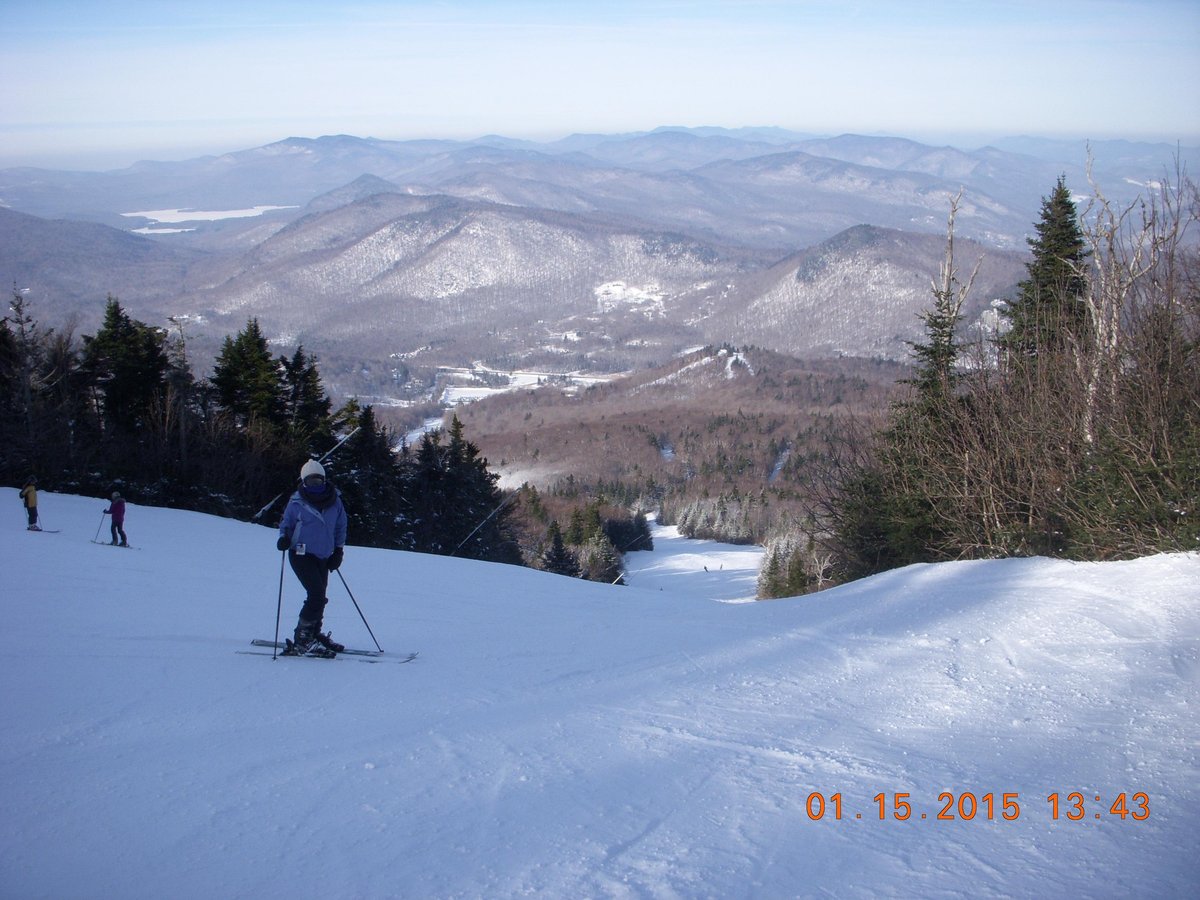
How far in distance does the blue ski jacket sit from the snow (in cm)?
105

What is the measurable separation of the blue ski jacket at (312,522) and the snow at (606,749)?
1.05 meters

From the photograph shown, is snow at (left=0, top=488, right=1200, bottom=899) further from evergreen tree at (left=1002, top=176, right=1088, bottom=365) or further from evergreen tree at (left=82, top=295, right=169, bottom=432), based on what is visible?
evergreen tree at (left=82, top=295, right=169, bottom=432)

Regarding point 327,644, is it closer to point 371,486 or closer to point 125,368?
point 371,486

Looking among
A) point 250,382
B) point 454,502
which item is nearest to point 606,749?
point 250,382

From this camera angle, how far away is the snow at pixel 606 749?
12.2ft

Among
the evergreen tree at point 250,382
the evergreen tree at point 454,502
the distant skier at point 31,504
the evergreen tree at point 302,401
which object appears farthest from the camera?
the evergreen tree at point 454,502

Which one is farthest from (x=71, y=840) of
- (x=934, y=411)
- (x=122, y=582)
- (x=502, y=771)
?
(x=934, y=411)

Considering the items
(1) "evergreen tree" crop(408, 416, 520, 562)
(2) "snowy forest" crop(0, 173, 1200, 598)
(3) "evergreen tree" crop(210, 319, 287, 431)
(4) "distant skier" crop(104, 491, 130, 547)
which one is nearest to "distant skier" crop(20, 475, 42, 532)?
(4) "distant skier" crop(104, 491, 130, 547)

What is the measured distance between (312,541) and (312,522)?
171 mm

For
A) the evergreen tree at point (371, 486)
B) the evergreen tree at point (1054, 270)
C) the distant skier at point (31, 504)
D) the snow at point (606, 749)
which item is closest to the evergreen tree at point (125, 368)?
the evergreen tree at point (371, 486)

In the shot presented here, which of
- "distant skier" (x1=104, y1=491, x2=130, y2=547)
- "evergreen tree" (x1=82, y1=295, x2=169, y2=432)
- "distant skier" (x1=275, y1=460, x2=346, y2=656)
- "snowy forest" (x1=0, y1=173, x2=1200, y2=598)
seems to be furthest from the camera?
"evergreen tree" (x1=82, y1=295, x2=169, y2=432)

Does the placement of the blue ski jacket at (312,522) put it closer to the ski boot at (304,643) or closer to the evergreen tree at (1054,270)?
the ski boot at (304,643)

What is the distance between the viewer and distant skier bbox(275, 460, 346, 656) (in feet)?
23.1
